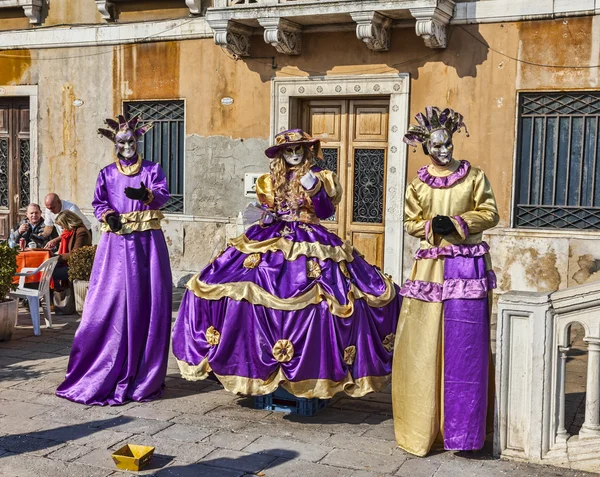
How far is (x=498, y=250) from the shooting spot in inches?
366

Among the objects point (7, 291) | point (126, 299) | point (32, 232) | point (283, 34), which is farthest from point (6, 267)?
point (283, 34)

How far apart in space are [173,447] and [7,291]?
11.8 feet

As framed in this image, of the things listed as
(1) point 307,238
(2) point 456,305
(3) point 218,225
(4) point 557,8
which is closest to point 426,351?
(2) point 456,305

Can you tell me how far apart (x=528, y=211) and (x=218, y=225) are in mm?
4078

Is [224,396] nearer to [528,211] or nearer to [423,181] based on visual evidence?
[423,181]

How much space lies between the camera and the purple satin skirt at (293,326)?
17.4 ft

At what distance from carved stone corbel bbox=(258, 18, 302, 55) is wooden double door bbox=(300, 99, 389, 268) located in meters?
0.84

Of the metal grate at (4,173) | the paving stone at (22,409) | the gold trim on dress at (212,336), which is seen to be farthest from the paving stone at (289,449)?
the metal grate at (4,173)

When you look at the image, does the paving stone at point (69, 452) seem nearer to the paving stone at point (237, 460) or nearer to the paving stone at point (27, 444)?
the paving stone at point (27, 444)

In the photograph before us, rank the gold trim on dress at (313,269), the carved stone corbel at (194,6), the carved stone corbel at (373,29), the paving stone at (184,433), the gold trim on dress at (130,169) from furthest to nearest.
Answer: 1. the carved stone corbel at (194,6)
2. the carved stone corbel at (373,29)
3. the gold trim on dress at (130,169)
4. the gold trim on dress at (313,269)
5. the paving stone at (184,433)

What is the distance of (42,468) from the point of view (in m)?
4.57

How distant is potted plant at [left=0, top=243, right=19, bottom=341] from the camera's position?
25.1 ft

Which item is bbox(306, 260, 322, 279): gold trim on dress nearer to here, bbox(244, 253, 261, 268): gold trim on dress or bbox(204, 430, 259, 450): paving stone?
bbox(244, 253, 261, 268): gold trim on dress

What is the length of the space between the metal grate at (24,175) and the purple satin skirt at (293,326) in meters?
7.72
